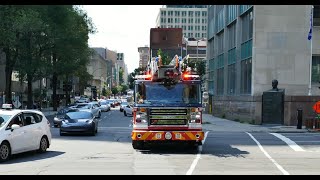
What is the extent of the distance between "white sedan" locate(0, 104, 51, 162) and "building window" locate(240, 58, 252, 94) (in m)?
24.5

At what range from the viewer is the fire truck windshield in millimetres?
15672

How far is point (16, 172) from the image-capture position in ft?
35.3

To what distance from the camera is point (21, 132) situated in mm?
14336

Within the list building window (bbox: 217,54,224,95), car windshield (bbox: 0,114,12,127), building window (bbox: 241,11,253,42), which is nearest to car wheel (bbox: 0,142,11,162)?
car windshield (bbox: 0,114,12,127)

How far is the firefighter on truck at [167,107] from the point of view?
15.4m

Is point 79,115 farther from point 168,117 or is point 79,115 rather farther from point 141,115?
point 168,117

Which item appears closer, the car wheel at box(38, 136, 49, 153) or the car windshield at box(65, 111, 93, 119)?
the car wheel at box(38, 136, 49, 153)

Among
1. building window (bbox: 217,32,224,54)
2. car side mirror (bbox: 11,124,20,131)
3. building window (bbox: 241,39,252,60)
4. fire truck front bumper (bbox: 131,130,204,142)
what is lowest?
fire truck front bumper (bbox: 131,130,204,142)

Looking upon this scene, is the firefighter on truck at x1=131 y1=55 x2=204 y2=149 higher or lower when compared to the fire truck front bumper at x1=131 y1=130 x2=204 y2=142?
higher

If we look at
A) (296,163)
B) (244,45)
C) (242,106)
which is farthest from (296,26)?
(296,163)

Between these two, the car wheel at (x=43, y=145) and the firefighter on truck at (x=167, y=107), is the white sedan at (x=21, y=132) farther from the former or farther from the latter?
the firefighter on truck at (x=167, y=107)

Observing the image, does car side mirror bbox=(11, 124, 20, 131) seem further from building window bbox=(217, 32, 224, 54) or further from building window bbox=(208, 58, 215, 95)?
building window bbox=(208, 58, 215, 95)

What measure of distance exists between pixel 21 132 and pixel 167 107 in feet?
14.9
